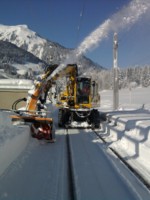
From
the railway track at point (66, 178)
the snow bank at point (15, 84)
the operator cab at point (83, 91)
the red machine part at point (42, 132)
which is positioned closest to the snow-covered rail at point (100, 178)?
the railway track at point (66, 178)

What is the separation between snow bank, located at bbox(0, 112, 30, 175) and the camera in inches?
275

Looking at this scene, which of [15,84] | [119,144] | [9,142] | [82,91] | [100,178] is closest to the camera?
[100,178]

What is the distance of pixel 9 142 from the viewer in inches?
301

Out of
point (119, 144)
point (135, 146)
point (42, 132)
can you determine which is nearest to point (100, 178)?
point (135, 146)

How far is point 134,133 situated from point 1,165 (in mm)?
6616

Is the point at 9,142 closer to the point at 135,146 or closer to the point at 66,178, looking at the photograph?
the point at 66,178

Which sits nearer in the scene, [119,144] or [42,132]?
[119,144]

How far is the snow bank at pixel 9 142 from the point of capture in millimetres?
6980

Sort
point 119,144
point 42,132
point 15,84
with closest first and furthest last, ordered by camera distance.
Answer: point 119,144, point 42,132, point 15,84

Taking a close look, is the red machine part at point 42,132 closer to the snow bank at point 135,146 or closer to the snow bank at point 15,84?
the snow bank at point 135,146

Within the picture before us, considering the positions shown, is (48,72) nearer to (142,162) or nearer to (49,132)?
(49,132)

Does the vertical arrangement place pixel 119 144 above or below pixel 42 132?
below

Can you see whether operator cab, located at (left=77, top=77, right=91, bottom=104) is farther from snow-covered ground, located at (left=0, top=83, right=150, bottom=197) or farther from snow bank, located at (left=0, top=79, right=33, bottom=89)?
snow bank, located at (left=0, top=79, right=33, bottom=89)

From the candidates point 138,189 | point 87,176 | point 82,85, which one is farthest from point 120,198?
point 82,85
